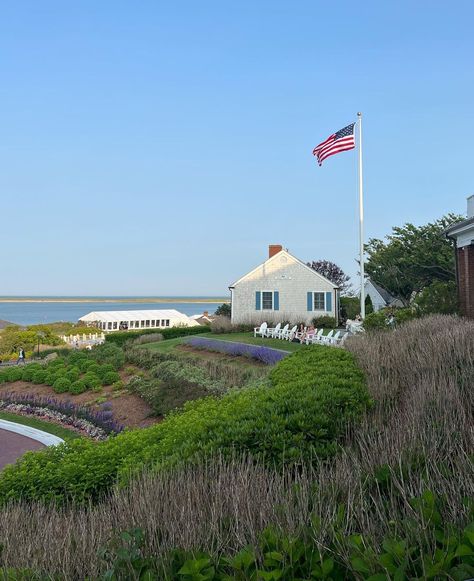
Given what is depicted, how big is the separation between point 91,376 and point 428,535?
54.2ft

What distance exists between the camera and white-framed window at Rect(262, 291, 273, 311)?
33.6 m

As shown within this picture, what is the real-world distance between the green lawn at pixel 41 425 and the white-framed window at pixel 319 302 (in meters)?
22.1

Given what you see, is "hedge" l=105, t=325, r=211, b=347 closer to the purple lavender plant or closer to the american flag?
the purple lavender plant

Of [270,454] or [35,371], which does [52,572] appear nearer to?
[270,454]

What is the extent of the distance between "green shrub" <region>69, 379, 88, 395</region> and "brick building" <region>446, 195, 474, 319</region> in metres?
12.8

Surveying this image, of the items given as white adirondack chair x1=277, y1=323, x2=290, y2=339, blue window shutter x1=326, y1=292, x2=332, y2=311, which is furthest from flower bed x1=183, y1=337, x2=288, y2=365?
blue window shutter x1=326, y1=292, x2=332, y2=311

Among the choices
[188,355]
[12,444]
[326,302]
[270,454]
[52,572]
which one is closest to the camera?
[52,572]

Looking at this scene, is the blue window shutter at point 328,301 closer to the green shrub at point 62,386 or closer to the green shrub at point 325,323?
the green shrub at point 325,323

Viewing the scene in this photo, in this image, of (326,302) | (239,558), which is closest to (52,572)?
(239,558)

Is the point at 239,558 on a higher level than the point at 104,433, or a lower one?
higher

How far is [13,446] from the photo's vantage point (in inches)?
468

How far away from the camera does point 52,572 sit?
8.34ft

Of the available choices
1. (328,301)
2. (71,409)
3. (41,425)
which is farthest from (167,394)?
(328,301)

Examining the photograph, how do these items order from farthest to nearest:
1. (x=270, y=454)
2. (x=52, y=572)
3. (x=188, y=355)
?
(x=188, y=355)
(x=270, y=454)
(x=52, y=572)
